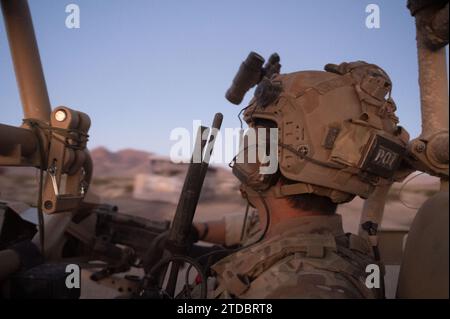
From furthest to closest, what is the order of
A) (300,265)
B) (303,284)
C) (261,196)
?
1. (261,196)
2. (300,265)
3. (303,284)

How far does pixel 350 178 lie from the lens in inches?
92.3

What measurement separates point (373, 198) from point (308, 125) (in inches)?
46.0

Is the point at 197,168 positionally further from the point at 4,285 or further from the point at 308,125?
the point at 4,285

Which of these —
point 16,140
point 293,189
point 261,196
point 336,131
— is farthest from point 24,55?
point 336,131

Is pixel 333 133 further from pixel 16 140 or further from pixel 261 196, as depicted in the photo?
pixel 16 140

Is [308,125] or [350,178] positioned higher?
[308,125]

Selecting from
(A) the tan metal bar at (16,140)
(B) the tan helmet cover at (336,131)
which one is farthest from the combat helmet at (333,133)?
(A) the tan metal bar at (16,140)

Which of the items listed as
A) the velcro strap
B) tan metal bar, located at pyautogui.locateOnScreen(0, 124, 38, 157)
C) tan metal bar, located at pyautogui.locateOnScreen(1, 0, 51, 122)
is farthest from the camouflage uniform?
tan metal bar, located at pyautogui.locateOnScreen(1, 0, 51, 122)

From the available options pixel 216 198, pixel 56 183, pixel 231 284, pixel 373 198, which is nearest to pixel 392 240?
pixel 373 198

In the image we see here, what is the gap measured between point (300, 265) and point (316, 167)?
558 mm

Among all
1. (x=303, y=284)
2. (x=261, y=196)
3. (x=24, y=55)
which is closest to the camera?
(x=303, y=284)

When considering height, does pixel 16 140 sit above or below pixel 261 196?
above

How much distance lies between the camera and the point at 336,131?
230 cm

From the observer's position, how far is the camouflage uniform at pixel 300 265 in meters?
1.85
